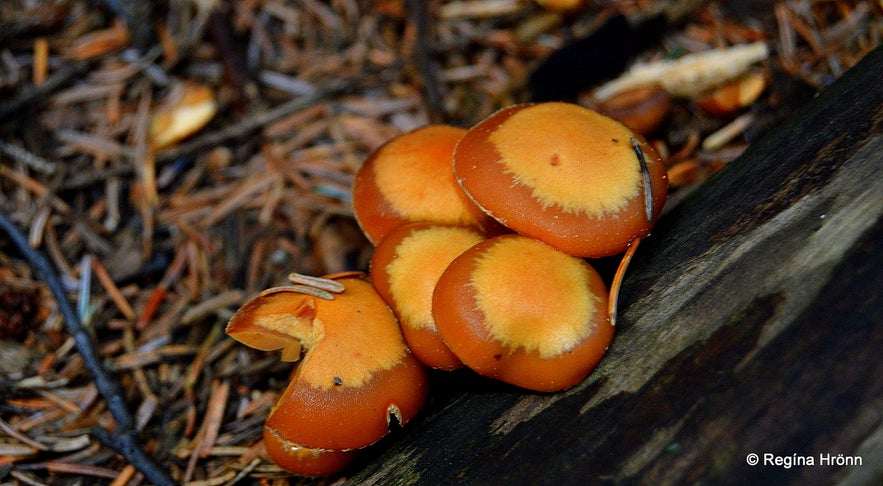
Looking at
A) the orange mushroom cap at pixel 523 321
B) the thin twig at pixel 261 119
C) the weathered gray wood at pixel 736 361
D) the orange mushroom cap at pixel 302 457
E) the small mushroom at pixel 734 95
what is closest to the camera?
the weathered gray wood at pixel 736 361

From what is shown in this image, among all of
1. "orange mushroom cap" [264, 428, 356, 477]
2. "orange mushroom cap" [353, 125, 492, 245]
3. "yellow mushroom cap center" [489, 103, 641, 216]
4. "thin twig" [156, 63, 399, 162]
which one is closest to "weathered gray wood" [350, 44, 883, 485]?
"orange mushroom cap" [264, 428, 356, 477]

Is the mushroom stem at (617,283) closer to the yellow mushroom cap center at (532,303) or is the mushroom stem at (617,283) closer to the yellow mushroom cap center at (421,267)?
the yellow mushroom cap center at (532,303)

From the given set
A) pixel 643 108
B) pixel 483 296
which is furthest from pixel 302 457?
pixel 643 108

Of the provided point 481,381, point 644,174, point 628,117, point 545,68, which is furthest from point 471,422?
point 545,68

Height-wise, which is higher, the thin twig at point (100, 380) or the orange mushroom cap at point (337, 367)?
the orange mushroom cap at point (337, 367)

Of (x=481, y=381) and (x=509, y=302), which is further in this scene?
(x=481, y=381)

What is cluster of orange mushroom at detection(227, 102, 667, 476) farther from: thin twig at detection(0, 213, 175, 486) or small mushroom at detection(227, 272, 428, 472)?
thin twig at detection(0, 213, 175, 486)

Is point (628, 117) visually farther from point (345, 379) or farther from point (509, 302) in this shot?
point (345, 379)

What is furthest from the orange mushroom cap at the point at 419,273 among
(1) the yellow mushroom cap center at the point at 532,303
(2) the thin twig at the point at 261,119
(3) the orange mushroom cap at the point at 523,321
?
(2) the thin twig at the point at 261,119
